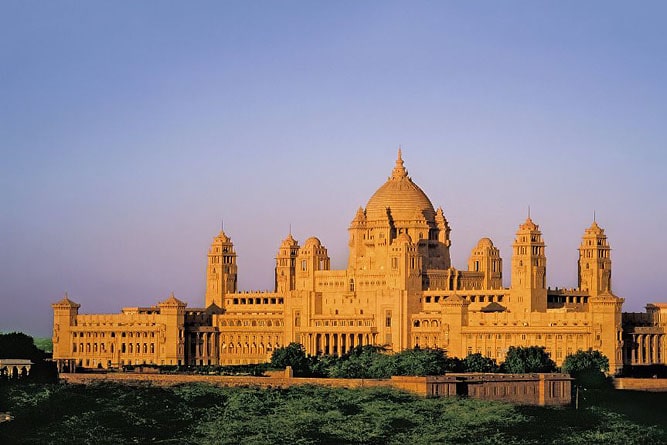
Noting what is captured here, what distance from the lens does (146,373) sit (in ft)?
600

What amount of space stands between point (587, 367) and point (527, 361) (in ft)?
17.4

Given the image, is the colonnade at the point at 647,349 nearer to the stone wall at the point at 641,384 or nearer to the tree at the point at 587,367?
the tree at the point at 587,367

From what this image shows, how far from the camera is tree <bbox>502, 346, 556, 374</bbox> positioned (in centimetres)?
17954

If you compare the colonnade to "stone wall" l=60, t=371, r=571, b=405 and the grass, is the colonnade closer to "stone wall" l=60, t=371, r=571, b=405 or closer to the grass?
the grass

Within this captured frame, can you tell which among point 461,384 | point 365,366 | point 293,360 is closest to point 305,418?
point 461,384

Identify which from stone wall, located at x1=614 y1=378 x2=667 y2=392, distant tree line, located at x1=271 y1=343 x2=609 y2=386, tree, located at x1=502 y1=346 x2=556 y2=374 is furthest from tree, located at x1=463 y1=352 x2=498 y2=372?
stone wall, located at x1=614 y1=378 x2=667 y2=392

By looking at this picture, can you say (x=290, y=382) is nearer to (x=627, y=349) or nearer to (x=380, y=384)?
(x=380, y=384)

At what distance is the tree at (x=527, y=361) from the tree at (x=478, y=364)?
124 centimetres

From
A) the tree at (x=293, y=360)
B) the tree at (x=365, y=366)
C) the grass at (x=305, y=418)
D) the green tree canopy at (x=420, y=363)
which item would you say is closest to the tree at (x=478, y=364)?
the green tree canopy at (x=420, y=363)

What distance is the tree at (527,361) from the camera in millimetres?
179538

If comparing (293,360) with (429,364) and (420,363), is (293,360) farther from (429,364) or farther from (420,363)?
(429,364)

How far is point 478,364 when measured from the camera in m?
182

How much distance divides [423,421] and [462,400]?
849 centimetres

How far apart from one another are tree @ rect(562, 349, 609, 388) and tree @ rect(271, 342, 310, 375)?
23031 mm
